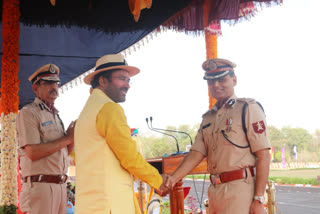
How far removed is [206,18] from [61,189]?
323cm

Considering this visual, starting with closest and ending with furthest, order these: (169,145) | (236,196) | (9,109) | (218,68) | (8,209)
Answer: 1. (236,196)
2. (218,68)
3. (8,209)
4. (9,109)
5. (169,145)

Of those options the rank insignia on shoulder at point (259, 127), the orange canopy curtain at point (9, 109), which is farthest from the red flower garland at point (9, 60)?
the rank insignia on shoulder at point (259, 127)

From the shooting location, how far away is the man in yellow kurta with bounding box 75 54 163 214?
5.96ft

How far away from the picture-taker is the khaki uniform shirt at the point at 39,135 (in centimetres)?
277

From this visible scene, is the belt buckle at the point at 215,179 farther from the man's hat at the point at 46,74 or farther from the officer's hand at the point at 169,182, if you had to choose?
the man's hat at the point at 46,74

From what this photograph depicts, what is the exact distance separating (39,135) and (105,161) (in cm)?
125

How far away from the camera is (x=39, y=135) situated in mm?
2830

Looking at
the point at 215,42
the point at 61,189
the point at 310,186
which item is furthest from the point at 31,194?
the point at 310,186

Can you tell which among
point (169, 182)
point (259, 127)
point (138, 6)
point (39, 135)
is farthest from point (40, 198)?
point (138, 6)

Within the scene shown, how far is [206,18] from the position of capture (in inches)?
188

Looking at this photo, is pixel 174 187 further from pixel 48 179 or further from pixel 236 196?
pixel 48 179

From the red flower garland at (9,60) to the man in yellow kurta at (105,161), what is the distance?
7.82ft

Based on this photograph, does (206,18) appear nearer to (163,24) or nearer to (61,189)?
(163,24)

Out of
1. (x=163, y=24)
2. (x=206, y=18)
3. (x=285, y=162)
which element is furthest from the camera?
(x=285, y=162)
